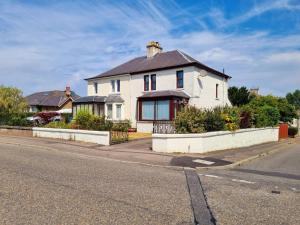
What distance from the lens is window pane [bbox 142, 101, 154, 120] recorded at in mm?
25759

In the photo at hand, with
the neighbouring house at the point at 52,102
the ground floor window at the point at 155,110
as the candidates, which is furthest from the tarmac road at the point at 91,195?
the neighbouring house at the point at 52,102

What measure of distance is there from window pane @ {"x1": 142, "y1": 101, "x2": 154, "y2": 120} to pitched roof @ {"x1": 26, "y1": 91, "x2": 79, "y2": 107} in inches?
1178

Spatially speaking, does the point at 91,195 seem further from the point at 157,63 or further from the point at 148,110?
the point at 157,63

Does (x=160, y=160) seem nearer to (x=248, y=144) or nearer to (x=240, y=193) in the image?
(x=240, y=193)

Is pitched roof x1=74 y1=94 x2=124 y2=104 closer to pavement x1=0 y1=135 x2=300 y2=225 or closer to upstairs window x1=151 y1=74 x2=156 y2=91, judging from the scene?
upstairs window x1=151 y1=74 x2=156 y2=91

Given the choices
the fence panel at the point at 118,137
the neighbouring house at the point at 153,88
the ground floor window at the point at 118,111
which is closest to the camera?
the fence panel at the point at 118,137

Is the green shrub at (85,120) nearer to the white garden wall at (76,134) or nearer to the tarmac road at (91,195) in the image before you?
the white garden wall at (76,134)

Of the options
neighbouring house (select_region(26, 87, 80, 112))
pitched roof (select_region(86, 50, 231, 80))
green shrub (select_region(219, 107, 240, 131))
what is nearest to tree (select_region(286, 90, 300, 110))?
neighbouring house (select_region(26, 87, 80, 112))

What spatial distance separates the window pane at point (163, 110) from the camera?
2442 cm

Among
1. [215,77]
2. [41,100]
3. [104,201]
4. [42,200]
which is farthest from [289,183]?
[41,100]

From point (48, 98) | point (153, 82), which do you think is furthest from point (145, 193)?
point (48, 98)

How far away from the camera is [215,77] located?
2852 cm

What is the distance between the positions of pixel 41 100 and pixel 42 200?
51.7m

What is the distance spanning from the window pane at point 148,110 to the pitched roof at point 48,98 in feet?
98.2
